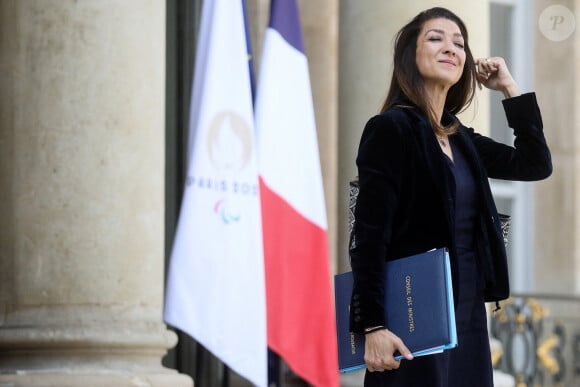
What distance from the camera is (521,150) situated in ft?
15.6

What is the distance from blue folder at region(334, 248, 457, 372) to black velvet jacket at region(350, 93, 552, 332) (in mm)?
46

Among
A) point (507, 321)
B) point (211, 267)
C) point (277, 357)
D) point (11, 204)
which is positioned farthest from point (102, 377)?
point (507, 321)

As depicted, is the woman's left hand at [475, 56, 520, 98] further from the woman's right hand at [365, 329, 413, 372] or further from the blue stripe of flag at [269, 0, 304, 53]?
the blue stripe of flag at [269, 0, 304, 53]

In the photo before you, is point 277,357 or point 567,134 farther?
point 567,134

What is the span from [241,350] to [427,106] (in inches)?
→ 141

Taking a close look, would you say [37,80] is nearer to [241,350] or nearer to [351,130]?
[241,350]

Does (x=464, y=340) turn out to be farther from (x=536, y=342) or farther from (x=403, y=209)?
(x=536, y=342)

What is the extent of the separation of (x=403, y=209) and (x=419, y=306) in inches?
12.2

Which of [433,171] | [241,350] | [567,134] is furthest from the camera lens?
[567,134]

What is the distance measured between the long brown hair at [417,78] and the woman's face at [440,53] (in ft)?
0.07

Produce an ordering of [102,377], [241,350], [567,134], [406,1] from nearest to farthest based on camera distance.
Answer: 1. [102,377]
2. [241,350]
3. [406,1]
4. [567,134]

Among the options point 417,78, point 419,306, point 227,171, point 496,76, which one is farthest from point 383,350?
point 227,171

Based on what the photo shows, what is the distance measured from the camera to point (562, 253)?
1227 cm

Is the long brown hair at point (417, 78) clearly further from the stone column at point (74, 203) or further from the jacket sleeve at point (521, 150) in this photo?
the stone column at point (74, 203)
